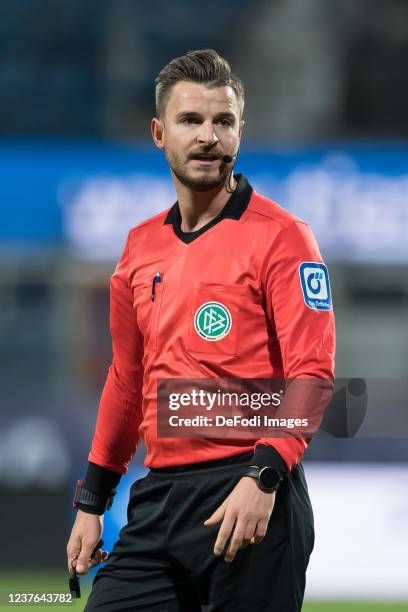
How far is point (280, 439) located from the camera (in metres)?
2.26

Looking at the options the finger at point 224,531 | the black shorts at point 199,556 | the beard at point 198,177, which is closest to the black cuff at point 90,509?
the black shorts at point 199,556

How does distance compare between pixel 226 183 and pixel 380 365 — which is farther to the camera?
pixel 380 365

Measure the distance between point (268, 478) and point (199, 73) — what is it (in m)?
0.84

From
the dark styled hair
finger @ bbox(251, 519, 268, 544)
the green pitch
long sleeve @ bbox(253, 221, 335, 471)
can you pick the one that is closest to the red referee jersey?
long sleeve @ bbox(253, 221, 335, 471)

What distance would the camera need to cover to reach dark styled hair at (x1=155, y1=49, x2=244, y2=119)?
8.15ft

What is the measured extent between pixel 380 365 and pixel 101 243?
2634mm

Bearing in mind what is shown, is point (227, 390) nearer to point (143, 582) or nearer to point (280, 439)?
point (280, 439)

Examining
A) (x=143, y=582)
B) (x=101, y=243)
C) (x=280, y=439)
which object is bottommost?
(x=143, y=582)

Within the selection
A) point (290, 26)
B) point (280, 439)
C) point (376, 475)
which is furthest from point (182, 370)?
point (290, 26)

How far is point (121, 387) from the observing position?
8.87 feet

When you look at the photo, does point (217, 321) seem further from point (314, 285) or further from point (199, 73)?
point (199, 73)

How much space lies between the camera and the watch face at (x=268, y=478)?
7.27 ft

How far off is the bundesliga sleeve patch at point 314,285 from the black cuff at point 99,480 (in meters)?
0.68

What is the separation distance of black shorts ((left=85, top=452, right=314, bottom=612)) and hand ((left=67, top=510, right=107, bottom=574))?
0.09m
